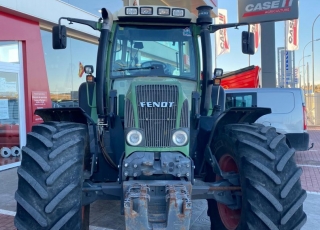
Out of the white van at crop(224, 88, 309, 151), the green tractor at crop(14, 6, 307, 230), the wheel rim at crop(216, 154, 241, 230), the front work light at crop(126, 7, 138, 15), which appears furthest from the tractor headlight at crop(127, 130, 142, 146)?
the white van at crop(224, 88, 309, 151)

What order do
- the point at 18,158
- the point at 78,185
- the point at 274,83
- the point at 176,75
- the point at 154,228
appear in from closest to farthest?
the point at 154,228 < the point at 78,185 < the point at 176,75 < the point at 18,158 < the point at 274,83

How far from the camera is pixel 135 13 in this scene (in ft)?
14.0

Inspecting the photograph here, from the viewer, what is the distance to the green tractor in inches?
123

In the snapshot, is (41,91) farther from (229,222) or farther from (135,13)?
(229,222)

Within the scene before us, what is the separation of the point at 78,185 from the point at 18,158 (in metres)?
6.54

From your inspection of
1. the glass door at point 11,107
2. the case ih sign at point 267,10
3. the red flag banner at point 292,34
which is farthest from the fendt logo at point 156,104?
the red flag banner at point 292,34

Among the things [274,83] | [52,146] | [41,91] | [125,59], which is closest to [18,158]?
[41,91]

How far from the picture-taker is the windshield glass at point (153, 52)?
14.7 ft

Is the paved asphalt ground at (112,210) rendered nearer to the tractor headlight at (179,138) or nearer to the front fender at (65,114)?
the front fender at (65,114)

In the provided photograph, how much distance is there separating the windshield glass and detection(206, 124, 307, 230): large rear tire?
4.07 feet

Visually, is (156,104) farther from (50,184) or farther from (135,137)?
(50,184)

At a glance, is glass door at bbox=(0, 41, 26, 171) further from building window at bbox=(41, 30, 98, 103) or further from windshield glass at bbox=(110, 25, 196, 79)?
windshield glass at bbox=(110, 25, 196, 79)

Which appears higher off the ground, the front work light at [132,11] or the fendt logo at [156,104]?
the front work light at [132,11]

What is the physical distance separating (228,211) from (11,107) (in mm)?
6668
